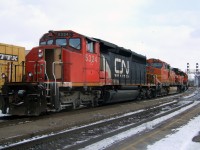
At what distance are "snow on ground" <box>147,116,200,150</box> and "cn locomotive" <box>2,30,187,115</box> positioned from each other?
16.4 feet

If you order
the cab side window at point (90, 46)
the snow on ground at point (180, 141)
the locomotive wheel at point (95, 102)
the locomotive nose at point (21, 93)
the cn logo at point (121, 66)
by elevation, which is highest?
the cab side window at point (90, 46)

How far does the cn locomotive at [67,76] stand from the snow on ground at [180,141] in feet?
16.4

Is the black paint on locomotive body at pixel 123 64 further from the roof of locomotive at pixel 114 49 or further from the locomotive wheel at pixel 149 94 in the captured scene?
the locomotive wheel at pixel 149 94

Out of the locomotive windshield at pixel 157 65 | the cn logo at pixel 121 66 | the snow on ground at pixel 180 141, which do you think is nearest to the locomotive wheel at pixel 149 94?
the locomotive windshield at pixel 157 65

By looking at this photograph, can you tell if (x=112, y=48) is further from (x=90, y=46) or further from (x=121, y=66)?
(x=90, y=46)

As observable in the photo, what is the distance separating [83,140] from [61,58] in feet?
19.8

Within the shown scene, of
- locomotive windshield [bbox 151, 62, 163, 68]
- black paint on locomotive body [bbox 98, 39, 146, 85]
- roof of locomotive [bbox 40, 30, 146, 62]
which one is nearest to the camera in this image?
roof of locomotive [bbox 40, 30, 146, 62]

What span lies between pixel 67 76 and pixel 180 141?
685 cm

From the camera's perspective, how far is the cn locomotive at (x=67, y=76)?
1207 cm

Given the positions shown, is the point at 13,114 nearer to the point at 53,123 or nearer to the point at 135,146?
the point at 53,123

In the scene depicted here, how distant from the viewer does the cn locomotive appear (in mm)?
12070

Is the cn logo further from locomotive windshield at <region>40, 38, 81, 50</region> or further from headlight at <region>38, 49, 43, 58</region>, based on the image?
headlight at <region>38, 49, 43, 58</region>

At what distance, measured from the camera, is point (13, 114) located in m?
12.1

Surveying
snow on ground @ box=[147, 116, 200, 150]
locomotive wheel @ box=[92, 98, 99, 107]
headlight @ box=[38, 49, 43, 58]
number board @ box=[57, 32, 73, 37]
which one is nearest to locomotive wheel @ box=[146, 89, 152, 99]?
locomotive wheel @ box=[92, 98, 99, 107]
